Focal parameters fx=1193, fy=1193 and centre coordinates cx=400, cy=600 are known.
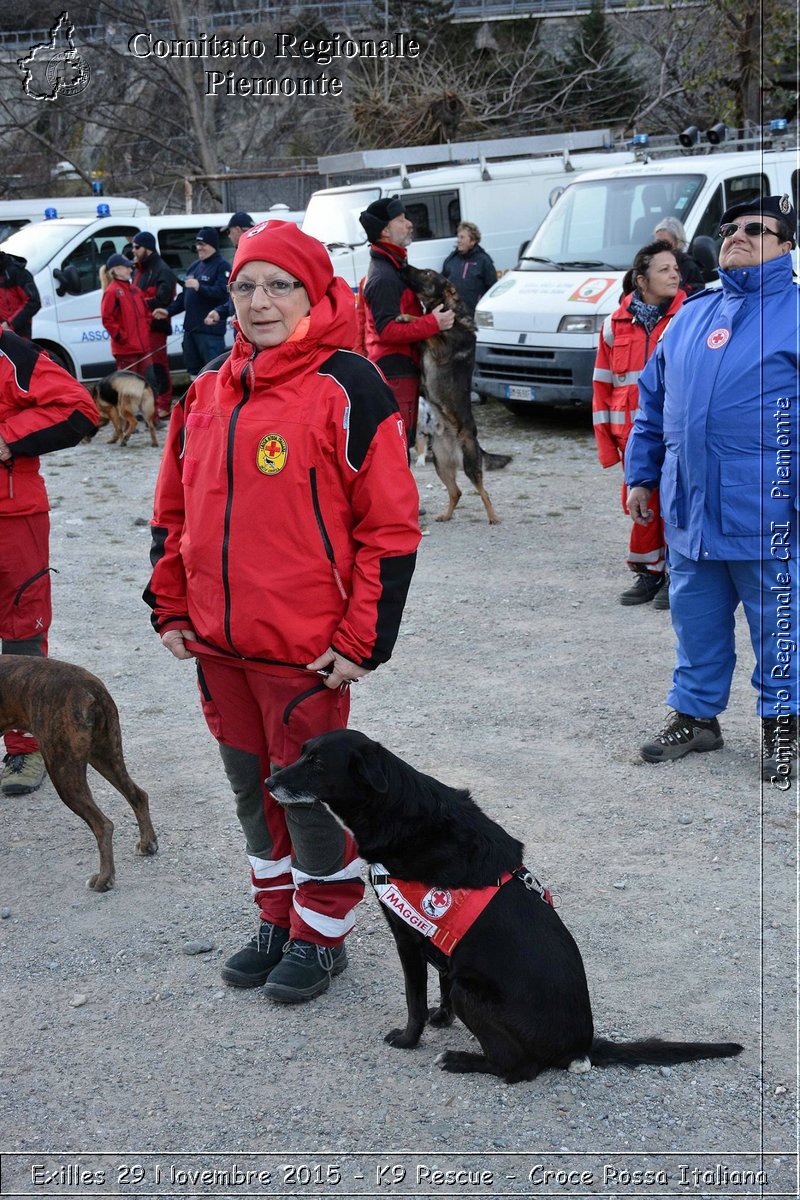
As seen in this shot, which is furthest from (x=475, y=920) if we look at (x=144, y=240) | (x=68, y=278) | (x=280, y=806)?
(x=68, y=278)

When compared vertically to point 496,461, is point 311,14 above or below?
above

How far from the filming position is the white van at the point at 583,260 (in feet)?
38.3

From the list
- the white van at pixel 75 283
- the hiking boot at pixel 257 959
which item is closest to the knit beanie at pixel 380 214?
the hiking boot at pixel 257 959

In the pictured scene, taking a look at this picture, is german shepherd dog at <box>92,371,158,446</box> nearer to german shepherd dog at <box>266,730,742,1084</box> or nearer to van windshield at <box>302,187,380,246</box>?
van windshield at <box>302,187,380,246</box>

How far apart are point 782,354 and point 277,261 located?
230 centimetres

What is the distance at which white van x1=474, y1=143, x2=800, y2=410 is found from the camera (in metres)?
11.7

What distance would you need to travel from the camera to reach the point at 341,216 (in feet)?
49.6

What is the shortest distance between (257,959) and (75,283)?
11.9 meters

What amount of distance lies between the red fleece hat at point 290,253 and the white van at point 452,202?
1171cm

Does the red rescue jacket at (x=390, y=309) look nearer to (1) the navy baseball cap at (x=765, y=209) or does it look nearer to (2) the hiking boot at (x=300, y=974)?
(1) the navy baseball cap at (x=765, y=209)

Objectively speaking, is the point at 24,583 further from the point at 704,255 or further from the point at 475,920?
the point at 704,255

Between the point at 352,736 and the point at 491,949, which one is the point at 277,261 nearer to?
the point at 352,736

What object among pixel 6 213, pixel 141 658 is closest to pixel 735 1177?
pixel 141 658

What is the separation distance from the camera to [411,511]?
3.21 meters
